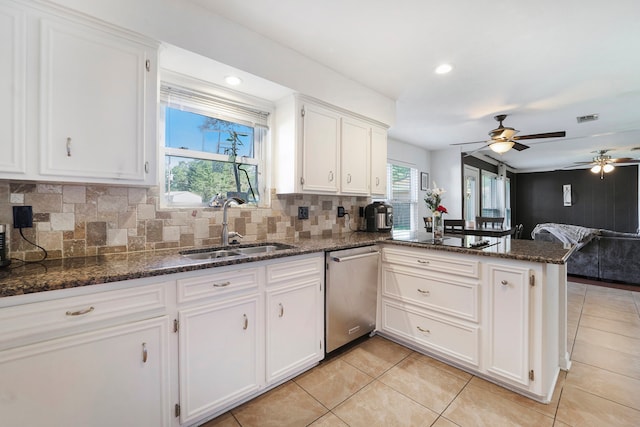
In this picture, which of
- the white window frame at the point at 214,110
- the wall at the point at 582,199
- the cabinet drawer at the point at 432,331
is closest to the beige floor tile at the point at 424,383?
the cabinet drawer at the point at 432,331

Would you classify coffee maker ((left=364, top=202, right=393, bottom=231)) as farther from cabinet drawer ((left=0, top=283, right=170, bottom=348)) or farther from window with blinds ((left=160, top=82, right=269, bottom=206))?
cabinet drawer ((left=0, top=283, right=170, bottom=348))

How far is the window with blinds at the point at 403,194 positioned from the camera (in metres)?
5.14

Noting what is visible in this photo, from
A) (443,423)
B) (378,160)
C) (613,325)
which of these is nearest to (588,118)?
(613,325)

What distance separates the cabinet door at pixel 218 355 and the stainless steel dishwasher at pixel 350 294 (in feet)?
2.12

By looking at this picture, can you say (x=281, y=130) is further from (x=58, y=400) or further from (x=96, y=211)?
(x=58, y=400)

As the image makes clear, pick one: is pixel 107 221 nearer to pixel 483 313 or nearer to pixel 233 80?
pixel 233 80

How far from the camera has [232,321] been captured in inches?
63.9

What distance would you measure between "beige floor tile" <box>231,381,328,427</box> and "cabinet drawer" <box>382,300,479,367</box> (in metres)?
1.02

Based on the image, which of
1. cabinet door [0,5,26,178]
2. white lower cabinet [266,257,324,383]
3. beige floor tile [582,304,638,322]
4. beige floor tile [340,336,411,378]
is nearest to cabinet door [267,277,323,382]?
white lower cabinet [266,257,324,383]

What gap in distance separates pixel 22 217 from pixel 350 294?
2131 millimetres

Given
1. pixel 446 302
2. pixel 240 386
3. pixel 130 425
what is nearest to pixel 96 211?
pixel 130 425

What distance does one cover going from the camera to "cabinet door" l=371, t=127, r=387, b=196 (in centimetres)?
312

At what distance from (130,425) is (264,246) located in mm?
1321

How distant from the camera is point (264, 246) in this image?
91.4 inches
